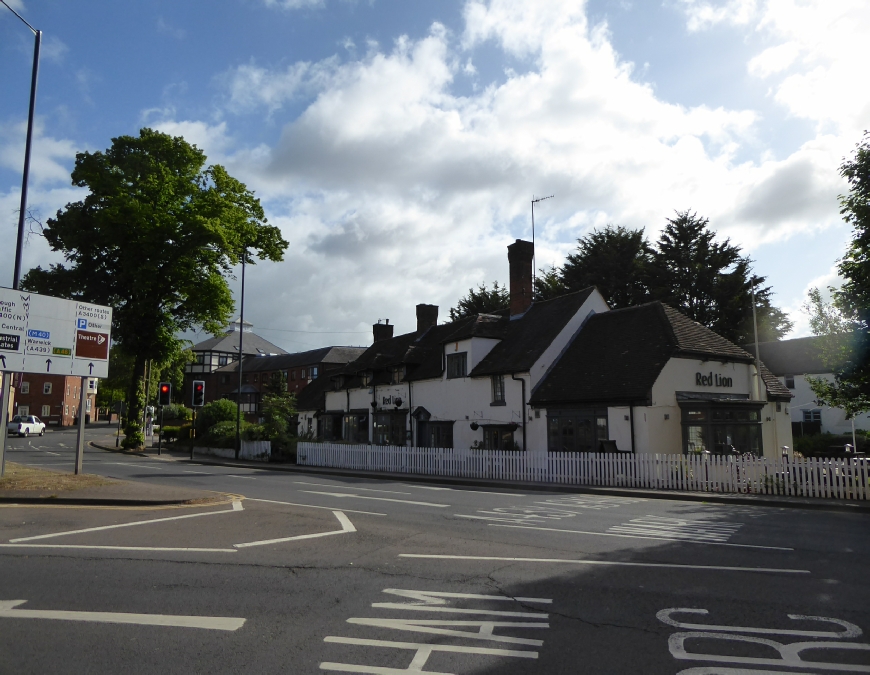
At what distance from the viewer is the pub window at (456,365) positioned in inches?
1258

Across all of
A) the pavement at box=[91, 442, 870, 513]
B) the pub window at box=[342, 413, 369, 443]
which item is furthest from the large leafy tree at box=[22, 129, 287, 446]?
the pavement at box=[91, 442, 870, 513]

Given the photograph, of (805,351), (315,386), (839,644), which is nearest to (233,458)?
(315,386)

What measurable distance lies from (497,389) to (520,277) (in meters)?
7.43

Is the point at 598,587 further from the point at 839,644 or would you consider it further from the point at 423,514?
the point at 423,514

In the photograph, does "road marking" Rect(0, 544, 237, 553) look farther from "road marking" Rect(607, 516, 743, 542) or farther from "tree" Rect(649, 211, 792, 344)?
"tree" Rect(649, 211, 792, 344)

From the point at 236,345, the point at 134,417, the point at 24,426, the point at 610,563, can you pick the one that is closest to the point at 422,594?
the point at 610,563

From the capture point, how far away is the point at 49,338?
56.5ft

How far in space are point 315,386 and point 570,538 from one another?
3986cm

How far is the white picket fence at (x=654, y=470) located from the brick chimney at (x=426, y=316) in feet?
47.0

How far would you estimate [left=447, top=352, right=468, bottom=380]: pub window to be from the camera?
31945 mm

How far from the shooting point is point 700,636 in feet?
18.6

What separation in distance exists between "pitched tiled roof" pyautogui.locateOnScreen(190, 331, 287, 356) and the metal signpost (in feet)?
210

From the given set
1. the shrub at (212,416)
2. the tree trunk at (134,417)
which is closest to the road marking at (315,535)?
the tree trunk at (134,417)

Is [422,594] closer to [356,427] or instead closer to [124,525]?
[124,525]
